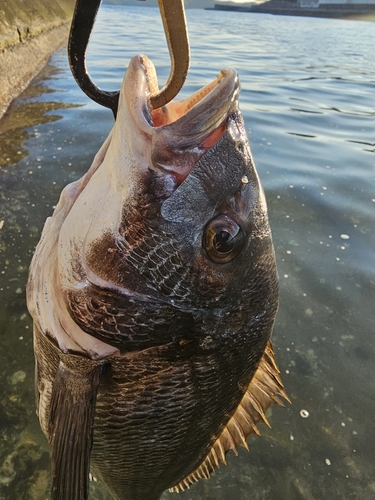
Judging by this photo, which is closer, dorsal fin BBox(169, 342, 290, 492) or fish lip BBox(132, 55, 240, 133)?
fish lip BBox(132, 55, 240, 133)

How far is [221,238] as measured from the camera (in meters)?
1.22

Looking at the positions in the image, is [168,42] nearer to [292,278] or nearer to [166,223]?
[166,223]

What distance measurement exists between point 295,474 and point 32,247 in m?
2.57

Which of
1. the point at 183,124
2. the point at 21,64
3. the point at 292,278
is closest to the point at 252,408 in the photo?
the point at 183,124

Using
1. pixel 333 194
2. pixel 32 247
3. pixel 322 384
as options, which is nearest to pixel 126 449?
pixel 322 384

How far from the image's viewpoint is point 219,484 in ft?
6.59

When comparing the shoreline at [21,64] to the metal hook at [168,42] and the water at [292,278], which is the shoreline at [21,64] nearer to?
the water at [292,278]

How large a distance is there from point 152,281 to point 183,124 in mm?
480

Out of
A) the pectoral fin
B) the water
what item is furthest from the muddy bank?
the pectoral fin

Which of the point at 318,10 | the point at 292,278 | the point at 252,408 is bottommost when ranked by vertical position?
the point at 292,278

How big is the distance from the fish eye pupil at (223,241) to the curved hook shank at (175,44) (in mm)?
477

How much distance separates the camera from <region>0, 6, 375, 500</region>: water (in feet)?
6.70

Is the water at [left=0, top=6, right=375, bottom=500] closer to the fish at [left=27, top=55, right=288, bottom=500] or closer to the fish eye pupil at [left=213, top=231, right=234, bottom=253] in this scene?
the fish at [left=27, top=55, right=288, bottom=500]

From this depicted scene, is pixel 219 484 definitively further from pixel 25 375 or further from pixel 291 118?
pixel 291 118
